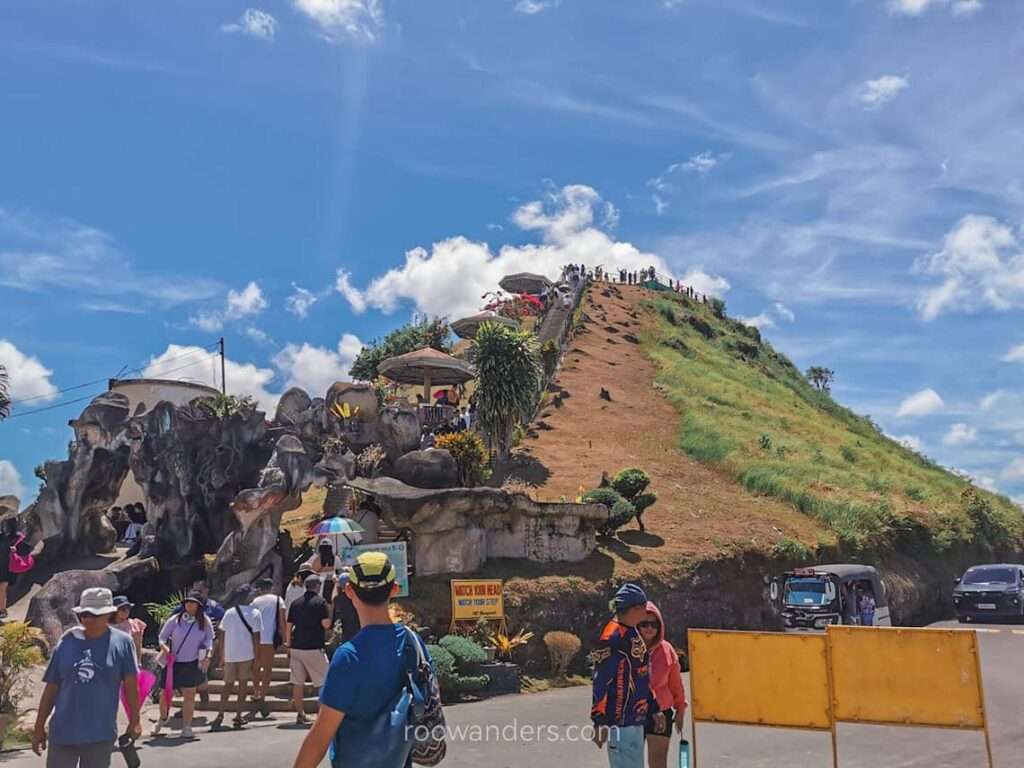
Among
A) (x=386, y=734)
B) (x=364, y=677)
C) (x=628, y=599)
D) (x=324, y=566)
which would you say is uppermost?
(x=324, y=566)

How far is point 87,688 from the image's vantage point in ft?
17.8

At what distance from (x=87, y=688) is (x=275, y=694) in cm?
735

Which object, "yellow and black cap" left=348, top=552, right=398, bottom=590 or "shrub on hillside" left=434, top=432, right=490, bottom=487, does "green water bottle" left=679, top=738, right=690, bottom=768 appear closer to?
"yellow and black cap" left=348, top=552, right=398, bottom=590

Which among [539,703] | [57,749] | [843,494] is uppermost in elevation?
[843,494]

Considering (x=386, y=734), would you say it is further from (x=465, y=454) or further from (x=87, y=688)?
(x=465, y=454)

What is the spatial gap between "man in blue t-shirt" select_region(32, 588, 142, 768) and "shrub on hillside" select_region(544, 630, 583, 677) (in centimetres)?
1000

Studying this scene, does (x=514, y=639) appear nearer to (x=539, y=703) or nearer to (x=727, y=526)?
(x=539, y=703)

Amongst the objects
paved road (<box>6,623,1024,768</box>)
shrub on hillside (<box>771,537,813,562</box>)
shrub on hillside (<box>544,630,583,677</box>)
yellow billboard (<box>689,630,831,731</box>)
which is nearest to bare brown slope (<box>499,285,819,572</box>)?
shrub on hillside (<box>771,537,813,562</box>)

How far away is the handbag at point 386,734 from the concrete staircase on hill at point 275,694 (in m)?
8.23

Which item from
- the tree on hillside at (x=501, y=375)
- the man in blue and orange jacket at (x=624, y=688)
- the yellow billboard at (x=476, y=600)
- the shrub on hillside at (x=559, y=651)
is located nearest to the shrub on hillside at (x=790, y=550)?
the shrub on hillside at (x=559, y=651)

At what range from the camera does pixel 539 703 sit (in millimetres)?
12523

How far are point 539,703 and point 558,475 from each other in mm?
14394

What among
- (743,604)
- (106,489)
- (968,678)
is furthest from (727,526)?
(106,489)

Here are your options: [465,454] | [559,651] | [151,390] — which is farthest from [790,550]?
[151,390]
